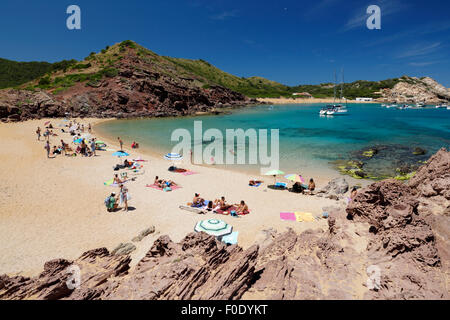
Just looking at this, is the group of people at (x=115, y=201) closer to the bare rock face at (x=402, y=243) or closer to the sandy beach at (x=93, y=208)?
the sandy beach at (x=93, y=208)

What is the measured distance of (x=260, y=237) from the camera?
33.1ft

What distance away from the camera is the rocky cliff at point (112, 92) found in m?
51.1

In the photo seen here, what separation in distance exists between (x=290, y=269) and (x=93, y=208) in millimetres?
11342

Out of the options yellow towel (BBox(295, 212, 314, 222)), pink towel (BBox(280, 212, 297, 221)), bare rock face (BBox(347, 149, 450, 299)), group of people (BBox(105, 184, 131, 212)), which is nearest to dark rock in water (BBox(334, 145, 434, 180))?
yellow towel (BBox(295, 212, 314, 222))

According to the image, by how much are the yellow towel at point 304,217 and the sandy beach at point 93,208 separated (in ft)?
1.09

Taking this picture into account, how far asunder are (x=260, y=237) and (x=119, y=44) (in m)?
114

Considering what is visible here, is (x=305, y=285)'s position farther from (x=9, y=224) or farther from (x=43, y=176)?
(x=43, y=176)

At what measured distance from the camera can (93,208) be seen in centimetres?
1271

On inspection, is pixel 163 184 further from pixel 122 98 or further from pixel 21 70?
pixel 21 70

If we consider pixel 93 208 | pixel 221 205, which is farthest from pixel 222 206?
pixel 93 208

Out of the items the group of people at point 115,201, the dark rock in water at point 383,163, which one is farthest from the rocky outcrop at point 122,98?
the dark rock in water at point 383,163

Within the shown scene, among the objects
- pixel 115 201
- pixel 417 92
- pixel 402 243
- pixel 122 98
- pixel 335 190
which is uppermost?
pixel 417 92

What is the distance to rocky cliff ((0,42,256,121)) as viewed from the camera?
51.1m

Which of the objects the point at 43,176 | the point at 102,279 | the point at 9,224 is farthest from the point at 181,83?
the point at 102,279
